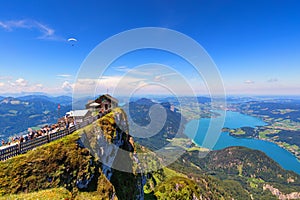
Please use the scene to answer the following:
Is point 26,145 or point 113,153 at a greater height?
point 26,145

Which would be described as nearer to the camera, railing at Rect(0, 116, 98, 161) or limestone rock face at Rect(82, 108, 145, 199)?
railing at Rect(0, 116, 98, 161)

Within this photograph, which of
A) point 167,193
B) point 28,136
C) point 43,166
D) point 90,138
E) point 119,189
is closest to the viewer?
point 43,166

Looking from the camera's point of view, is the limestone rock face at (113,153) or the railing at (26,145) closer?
the railing at (26,145)

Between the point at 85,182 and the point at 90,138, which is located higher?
the point at 90,138

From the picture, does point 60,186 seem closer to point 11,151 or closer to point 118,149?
point 11,151

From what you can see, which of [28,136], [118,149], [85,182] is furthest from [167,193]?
[28,136]

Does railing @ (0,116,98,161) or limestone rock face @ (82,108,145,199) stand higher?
railing @ (0,116,98,161)

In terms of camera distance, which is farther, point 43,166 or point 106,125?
point 106,125

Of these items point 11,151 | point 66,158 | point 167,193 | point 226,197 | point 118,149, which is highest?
point 11,151

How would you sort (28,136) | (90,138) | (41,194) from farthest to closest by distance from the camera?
1. (90,138)
2. (28,136)
3. (41,194)

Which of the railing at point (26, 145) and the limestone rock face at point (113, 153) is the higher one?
the railing at point (26, 145)

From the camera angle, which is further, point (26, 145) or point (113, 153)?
point (113, 153)
